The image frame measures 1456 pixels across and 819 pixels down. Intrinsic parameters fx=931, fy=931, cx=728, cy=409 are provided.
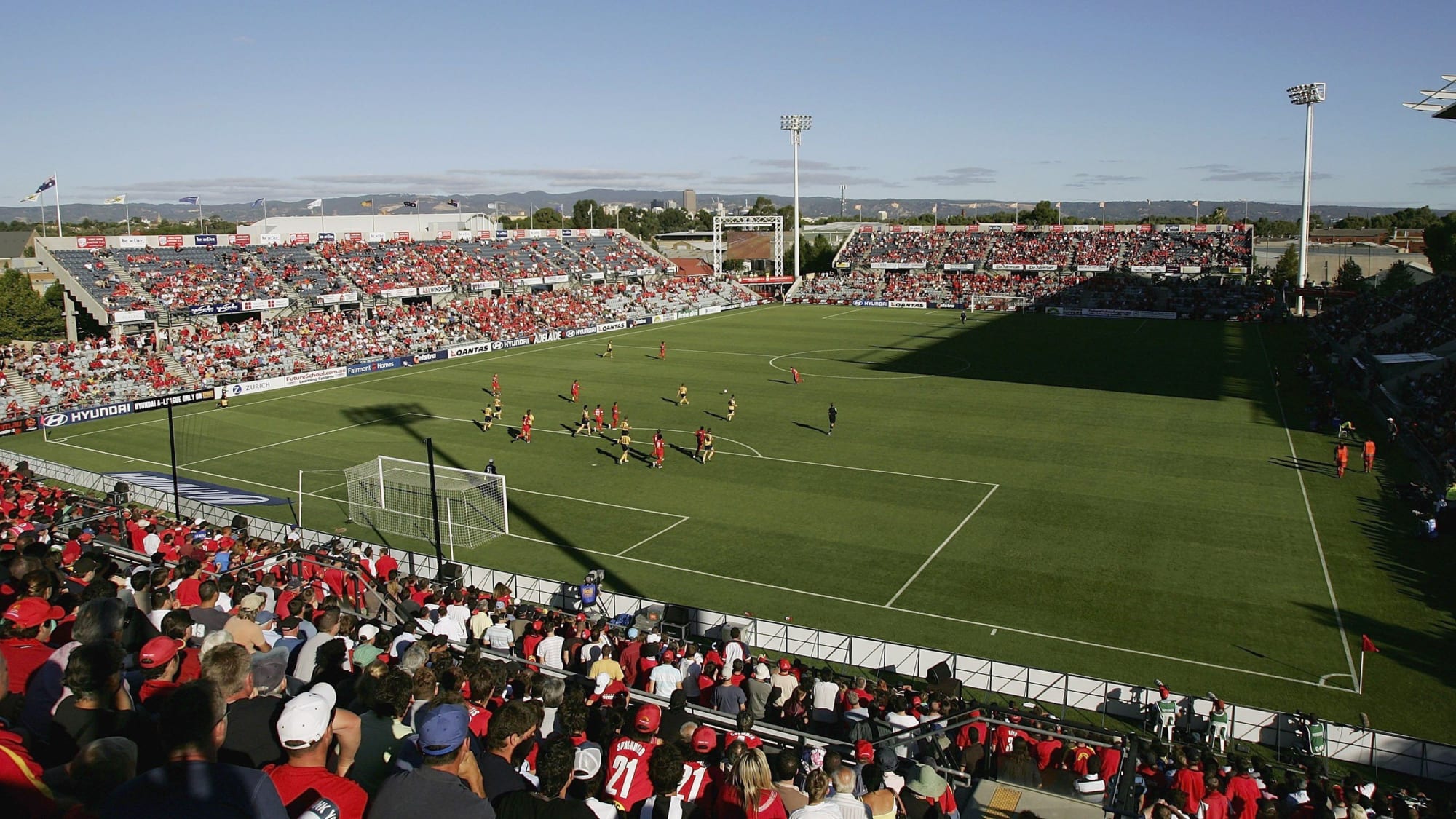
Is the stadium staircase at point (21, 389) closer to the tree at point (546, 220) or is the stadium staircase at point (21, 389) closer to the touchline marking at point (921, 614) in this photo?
the touchline marking at point (921, 614)

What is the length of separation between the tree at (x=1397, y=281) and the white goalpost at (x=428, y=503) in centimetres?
6748

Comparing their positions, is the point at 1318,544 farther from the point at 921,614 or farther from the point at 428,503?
the point at 428,503

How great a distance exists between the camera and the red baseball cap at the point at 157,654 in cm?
679

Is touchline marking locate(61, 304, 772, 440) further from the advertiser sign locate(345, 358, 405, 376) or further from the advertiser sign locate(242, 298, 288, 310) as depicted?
the advertiser sign locate(242, 298, 288, 310)

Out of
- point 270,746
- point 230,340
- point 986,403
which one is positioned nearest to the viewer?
point 270,746

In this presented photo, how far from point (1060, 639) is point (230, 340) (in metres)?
51.0

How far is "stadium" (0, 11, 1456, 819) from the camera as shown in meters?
6.20

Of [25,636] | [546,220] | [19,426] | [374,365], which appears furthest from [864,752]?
[546,220]

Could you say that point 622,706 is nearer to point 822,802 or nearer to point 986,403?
point 822,802

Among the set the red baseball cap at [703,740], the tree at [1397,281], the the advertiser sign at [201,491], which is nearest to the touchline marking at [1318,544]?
the red baseball cap at [703,740]

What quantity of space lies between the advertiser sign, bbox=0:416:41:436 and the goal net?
20.3 meters

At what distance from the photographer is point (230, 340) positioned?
54562mm

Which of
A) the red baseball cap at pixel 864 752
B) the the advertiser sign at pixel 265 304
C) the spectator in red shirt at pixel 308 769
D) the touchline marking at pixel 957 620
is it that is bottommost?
the touchline marking at pixel 957 620

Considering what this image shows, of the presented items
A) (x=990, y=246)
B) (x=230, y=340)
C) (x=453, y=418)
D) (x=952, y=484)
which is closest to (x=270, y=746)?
(x=952, y=484)
